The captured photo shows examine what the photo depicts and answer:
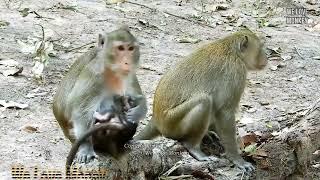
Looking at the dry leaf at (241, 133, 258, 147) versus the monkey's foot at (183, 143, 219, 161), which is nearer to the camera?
the monkey's foot at (183, 143, 219, 161)

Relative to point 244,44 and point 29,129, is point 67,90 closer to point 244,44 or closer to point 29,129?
point 29,129

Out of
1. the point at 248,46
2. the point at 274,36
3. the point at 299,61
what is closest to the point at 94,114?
the point at 248,46

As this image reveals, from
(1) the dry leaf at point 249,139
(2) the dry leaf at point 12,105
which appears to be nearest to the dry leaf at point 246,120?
(1) the dry leaf at point 249,139

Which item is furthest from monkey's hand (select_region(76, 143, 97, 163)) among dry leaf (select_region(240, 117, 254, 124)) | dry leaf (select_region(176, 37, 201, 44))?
dry leaf (select_region(176, 37, 201, 44))

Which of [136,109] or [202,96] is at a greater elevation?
[136,109]

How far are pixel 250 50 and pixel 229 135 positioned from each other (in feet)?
2.57

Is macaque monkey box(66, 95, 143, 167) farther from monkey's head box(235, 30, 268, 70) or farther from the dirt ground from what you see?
monkey's head box(235, 30, 268, 70)

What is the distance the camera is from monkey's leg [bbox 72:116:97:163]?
14.0 ft

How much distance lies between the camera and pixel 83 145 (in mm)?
4375

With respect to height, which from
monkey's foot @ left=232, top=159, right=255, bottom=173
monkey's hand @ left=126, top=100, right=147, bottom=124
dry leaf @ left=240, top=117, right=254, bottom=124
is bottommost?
dry leaf @ left=240, top=117, right=254, bottom=124

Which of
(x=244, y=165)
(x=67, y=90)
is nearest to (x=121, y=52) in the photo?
(x=67, y=90)

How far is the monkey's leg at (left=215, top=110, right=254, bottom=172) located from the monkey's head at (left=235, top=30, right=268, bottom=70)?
0.52m

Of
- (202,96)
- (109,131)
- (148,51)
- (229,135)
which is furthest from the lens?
(148,51)

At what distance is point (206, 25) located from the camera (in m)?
9.52
